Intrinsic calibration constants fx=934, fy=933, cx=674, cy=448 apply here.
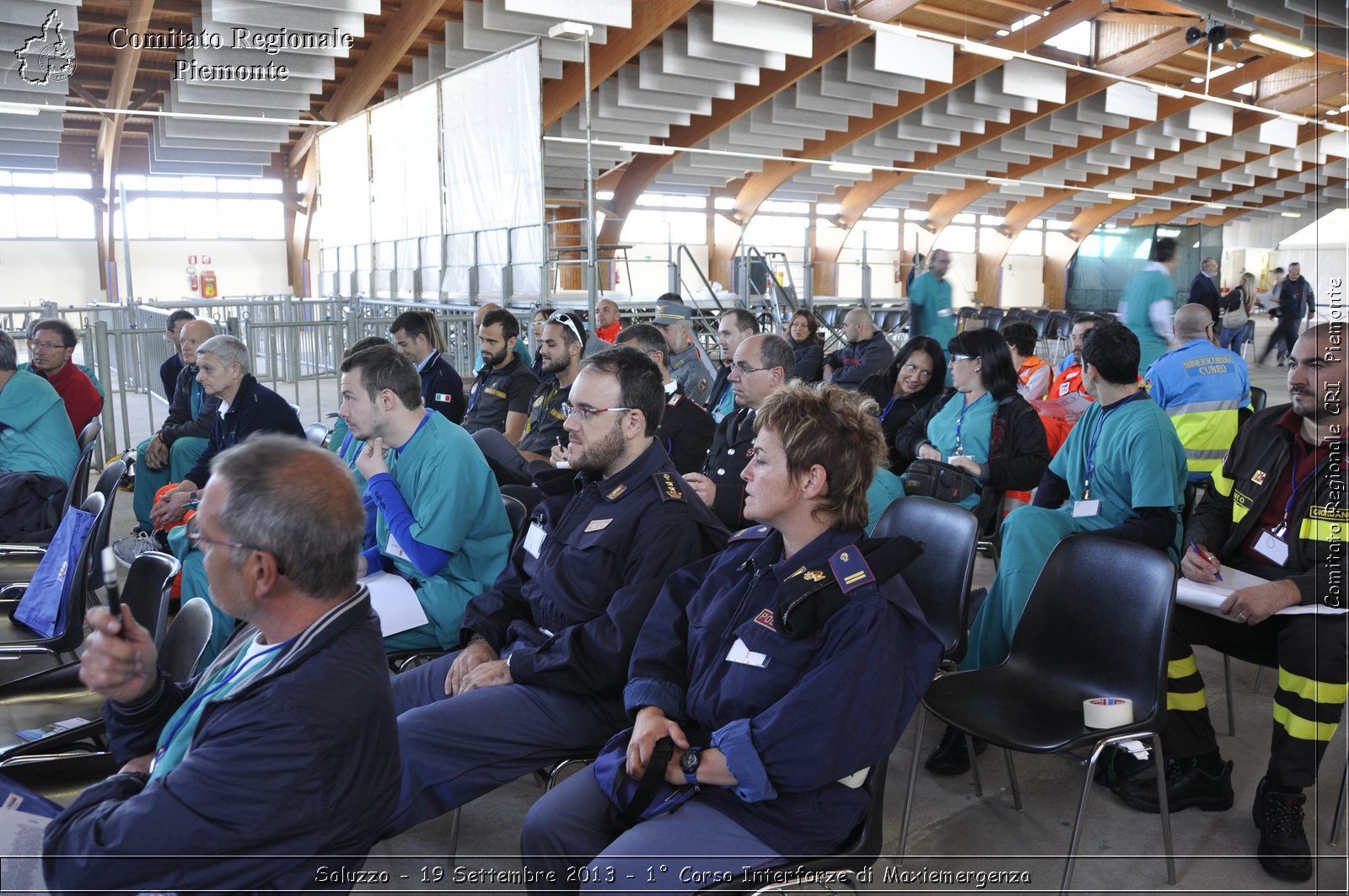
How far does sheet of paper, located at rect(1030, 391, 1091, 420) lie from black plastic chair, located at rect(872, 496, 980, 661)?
177cm

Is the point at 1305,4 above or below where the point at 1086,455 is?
above

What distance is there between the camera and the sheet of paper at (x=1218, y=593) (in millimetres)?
2191

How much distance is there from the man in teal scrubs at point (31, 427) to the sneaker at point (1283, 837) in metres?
4.28

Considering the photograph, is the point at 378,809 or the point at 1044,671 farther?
the point at 1044,671

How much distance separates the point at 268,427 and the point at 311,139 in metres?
16.6

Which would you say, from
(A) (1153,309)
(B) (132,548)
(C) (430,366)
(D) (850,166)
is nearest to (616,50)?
(D) (850,166)

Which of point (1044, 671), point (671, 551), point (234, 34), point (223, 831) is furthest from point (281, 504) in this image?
point (234, 34)

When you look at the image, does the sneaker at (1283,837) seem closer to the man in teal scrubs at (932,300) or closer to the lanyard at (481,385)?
the lanyard at (481,385)

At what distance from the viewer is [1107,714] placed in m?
2.02

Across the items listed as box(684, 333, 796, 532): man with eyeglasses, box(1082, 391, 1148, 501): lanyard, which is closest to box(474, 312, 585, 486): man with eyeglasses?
box(684, 333, 796, 532): man with eyeglasses

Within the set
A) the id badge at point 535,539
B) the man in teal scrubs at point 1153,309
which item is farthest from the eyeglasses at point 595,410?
the man in teal scrubs at point 1153,309

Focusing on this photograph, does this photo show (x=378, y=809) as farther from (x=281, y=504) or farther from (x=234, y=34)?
(x=234, y=34)

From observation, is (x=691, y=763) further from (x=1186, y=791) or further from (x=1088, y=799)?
(x=1186, y=791)

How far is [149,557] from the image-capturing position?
2.13m
